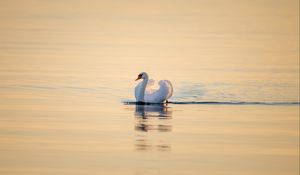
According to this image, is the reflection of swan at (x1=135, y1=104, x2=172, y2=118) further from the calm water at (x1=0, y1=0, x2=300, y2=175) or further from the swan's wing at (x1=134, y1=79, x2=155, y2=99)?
the swan's wing at (x1=134, y1=79, x2=155, y2=99)

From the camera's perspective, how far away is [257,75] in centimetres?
2717

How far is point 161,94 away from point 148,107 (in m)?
0.43

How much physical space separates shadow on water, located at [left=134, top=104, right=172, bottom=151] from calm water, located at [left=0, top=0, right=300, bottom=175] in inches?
0.8

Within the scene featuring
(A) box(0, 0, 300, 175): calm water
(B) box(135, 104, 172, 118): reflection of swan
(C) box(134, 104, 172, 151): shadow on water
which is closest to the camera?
(A) box(0, 0, 300, 175): calm water

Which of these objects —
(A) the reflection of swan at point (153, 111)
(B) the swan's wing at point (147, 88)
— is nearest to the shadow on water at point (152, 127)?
(A) the reflection of swan at point (153, 111)

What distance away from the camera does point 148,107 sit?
21859 mm

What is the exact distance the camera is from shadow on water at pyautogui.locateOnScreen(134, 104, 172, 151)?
16328 millimetres

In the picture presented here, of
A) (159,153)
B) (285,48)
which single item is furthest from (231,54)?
(159,153)

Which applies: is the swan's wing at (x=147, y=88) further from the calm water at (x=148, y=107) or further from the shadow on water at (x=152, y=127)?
the shadow on water at (x=152, y=127)

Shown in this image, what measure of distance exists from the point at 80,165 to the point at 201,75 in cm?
1262

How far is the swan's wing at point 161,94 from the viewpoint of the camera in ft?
72.4

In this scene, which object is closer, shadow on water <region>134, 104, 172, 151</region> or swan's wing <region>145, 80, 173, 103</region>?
shadow on water <region>134, 104, 172, 151</region>

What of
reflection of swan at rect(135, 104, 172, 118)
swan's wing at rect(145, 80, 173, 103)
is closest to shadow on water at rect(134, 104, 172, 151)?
reflection of swan at rect(135, 104, 172, 118)

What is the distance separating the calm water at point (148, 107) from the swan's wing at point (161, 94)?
256 millimetres
